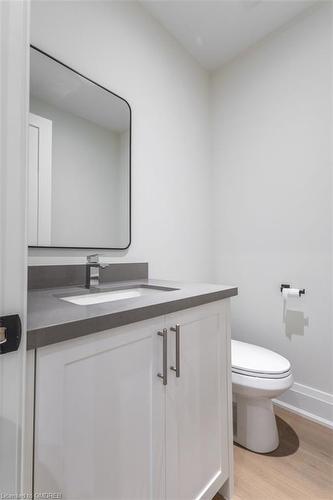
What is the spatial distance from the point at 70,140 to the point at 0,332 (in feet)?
3.68

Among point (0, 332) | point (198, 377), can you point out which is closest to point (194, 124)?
point (198, 377)

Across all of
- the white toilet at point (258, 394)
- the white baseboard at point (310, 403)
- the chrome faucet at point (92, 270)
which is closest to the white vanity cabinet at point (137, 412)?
the white toilet at point (258, 394)

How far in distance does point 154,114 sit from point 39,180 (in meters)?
0.95

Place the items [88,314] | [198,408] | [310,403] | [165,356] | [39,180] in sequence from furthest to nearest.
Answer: [310,403]
[39,180]
[198,408]
[165,356]
[88,314]

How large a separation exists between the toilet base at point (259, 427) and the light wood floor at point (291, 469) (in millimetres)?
36

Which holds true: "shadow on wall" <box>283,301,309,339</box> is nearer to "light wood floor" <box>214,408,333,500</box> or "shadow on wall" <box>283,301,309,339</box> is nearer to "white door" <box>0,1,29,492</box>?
"light wood floor" <box>214,408,333,500</box>

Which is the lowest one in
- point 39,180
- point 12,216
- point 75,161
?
point 12,216

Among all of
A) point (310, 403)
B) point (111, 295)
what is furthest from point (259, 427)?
point (111, 295)

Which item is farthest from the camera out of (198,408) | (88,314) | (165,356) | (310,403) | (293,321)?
(293,321)

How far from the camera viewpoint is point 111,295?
125cm

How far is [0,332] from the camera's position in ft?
1.42

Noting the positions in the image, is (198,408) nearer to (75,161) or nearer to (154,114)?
(75,161)

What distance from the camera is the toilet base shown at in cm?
136

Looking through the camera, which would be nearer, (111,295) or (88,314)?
(88,314)
